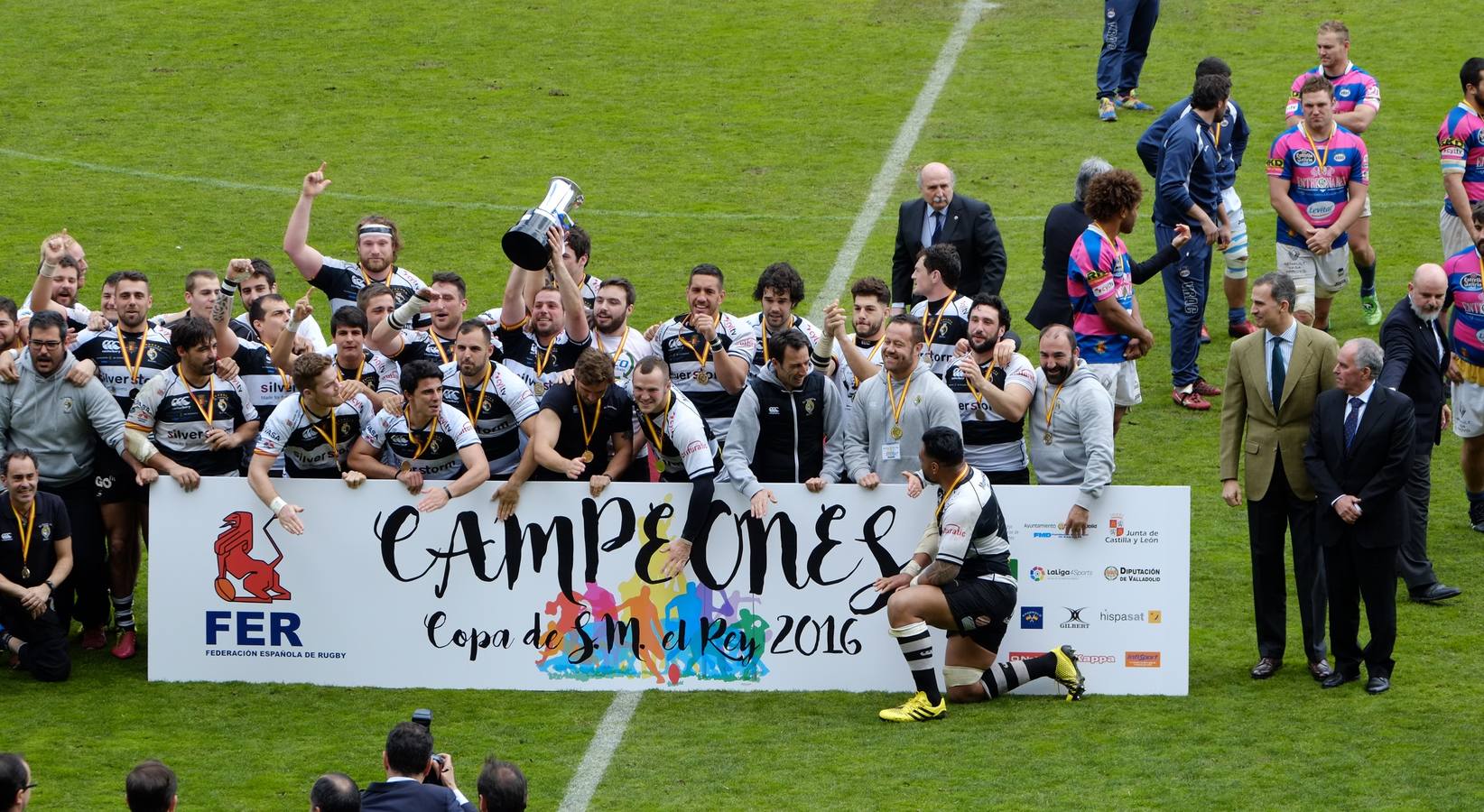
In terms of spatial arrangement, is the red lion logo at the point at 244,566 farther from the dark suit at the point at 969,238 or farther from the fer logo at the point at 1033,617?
the dark suit at the point at 969,238

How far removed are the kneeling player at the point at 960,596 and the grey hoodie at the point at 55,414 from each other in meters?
4.23

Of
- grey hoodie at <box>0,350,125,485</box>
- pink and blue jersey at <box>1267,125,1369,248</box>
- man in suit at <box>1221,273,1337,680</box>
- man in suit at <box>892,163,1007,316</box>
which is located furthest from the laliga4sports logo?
pink and blue jersey at <box>1267,125,1369,248</box>

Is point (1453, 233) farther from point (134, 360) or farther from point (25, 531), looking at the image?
point (25, 531)

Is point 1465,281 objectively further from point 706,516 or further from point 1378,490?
point 706,516

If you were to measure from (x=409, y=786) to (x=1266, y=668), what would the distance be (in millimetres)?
4720

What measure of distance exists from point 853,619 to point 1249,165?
34.3ft

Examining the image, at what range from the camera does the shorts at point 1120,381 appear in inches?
426

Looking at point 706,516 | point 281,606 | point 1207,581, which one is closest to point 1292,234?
point 1207,581

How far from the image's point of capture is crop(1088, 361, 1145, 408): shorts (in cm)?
1083

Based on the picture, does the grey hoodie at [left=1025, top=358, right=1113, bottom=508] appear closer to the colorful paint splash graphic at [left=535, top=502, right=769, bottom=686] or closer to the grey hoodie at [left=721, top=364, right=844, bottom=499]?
the grey hoodie at [left=721, top=364, right=844, bottom=499]

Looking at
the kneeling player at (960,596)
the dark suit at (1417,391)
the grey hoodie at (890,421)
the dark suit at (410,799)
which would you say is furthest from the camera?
the dark suit at (1417,391)

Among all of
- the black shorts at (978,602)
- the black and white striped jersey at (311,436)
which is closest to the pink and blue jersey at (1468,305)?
the black shorts at (978,602)

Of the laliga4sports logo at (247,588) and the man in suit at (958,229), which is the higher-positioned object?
the man in suit at (958,229)

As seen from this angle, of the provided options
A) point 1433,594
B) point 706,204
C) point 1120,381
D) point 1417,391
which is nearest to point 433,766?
point 1120,381
